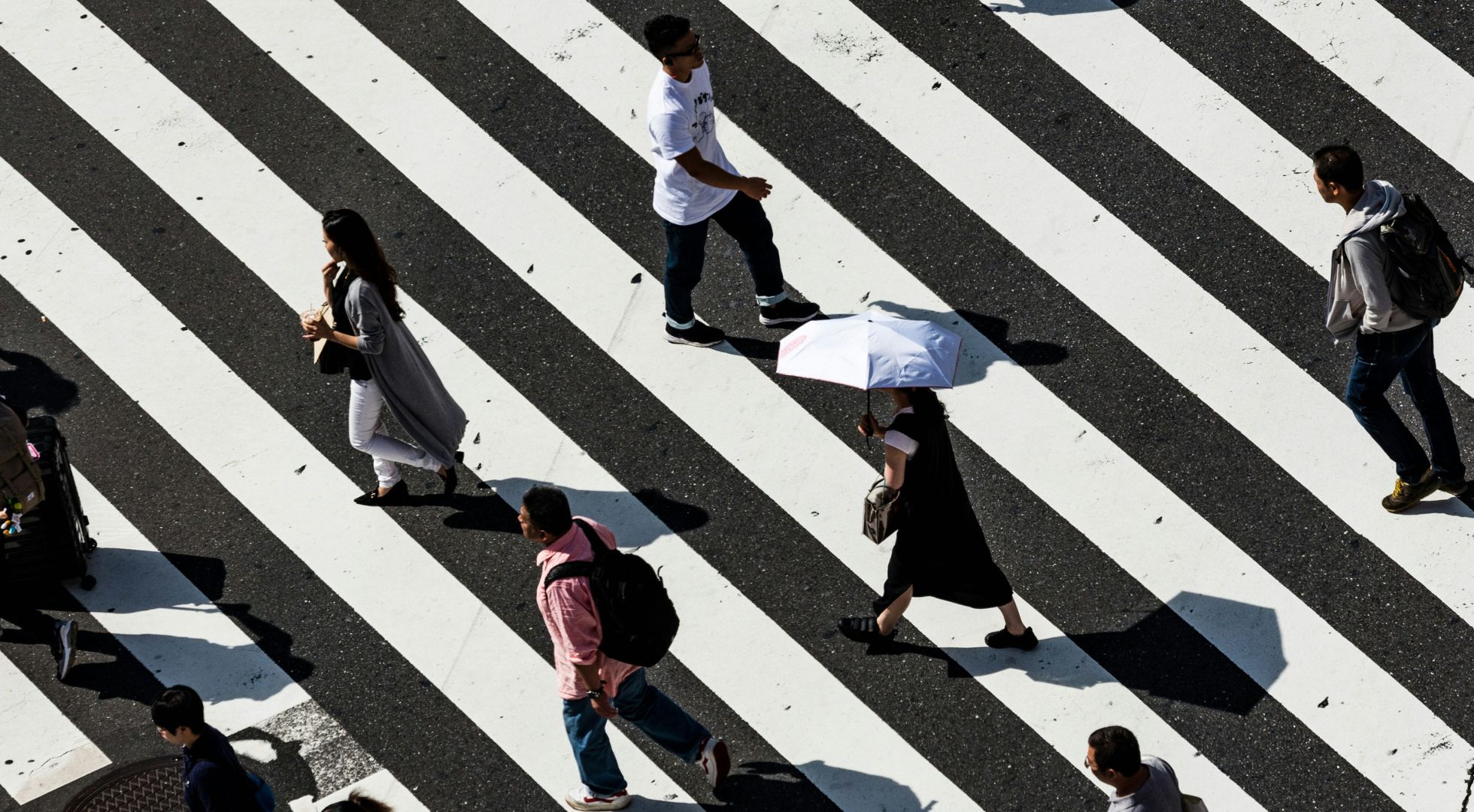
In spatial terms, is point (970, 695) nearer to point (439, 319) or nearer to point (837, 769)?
point (837, 769)

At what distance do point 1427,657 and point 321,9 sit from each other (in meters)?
7.27

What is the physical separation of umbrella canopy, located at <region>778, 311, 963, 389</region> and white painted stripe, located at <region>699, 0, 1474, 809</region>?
1.62 m

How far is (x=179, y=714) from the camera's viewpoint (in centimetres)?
625

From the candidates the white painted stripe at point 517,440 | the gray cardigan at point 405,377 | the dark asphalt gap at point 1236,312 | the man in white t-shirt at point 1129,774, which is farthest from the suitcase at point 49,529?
the man in white t-shirt at point 1129,774

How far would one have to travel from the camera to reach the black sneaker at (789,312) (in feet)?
29.9

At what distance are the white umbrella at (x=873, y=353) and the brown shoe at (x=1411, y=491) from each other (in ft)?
8.63

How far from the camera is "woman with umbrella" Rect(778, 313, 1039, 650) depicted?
23.0 ft

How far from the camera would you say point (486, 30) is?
33.4 ft

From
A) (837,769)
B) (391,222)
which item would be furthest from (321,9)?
(837,769)

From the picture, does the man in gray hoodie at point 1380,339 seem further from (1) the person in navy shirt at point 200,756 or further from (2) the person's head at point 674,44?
(1) the person in navy shirt at point 200,756

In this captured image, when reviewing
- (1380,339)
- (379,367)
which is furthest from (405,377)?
(1380,339)

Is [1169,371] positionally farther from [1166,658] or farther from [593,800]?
[593,800]

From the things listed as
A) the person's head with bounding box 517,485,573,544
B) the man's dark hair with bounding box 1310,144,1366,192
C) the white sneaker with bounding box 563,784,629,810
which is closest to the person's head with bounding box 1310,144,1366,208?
the man's dark hair with bounding box 1310,144,1366,192

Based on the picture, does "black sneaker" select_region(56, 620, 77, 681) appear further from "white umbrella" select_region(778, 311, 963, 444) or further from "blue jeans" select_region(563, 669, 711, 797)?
"white umbrella" select_region(778, 311, 963, 444)
